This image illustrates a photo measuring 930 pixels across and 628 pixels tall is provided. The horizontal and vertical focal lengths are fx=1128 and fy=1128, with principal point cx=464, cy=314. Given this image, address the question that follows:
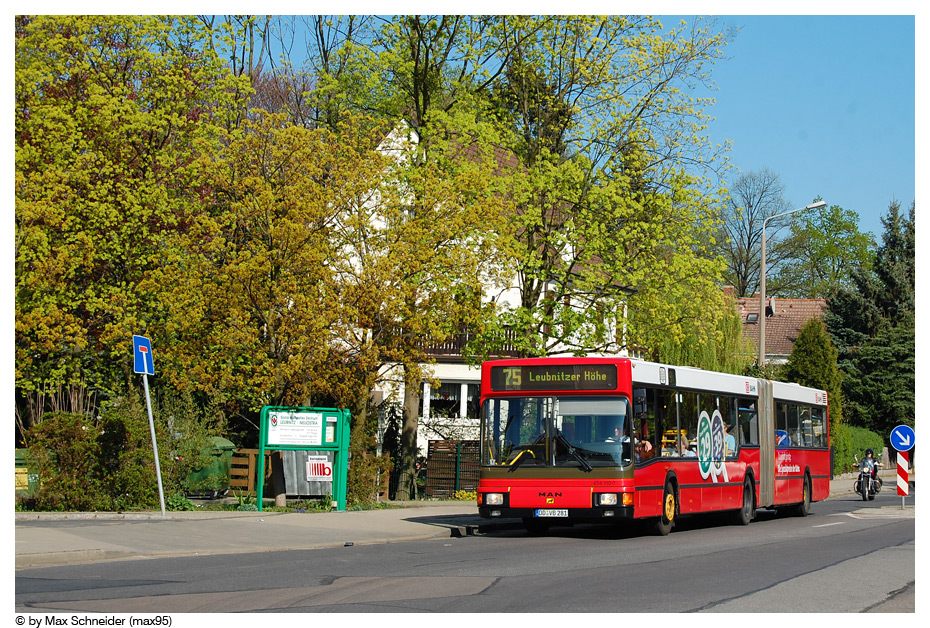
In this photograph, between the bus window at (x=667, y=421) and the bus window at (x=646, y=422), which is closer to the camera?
the bus window at (x=646, y=422)

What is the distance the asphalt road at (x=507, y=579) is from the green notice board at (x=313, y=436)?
419cm

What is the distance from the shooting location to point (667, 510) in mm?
19281

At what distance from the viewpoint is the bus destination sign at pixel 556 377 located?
18.0 metres

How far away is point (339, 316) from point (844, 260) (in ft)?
208

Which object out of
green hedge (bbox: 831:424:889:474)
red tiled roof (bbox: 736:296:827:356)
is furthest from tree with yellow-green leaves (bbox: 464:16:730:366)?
red tiled roof (bbox: 736:296:827:356)

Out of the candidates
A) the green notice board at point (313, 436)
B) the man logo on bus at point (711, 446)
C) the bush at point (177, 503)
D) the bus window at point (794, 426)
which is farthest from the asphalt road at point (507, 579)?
the bus window at point (794, 426)

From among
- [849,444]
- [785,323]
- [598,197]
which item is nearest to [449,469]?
[598,197]

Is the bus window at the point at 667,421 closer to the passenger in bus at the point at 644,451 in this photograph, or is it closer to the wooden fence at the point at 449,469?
the passenger in bus at the point at 644,451

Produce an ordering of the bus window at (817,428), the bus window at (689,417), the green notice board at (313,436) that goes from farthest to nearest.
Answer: the bus window at (817,428)
the green notice board at (313,436)
the bus window at (689,417)

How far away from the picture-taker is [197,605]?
31.4ft

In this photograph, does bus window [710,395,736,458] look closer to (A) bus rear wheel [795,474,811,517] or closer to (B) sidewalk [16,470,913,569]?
(B) sidewalk [16,470,913,569]

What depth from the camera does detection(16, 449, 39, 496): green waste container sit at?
19.3 metres

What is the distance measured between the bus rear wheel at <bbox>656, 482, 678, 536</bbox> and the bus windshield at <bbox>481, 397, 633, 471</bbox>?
1.91 meters

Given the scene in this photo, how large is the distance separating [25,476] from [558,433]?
9.99m
